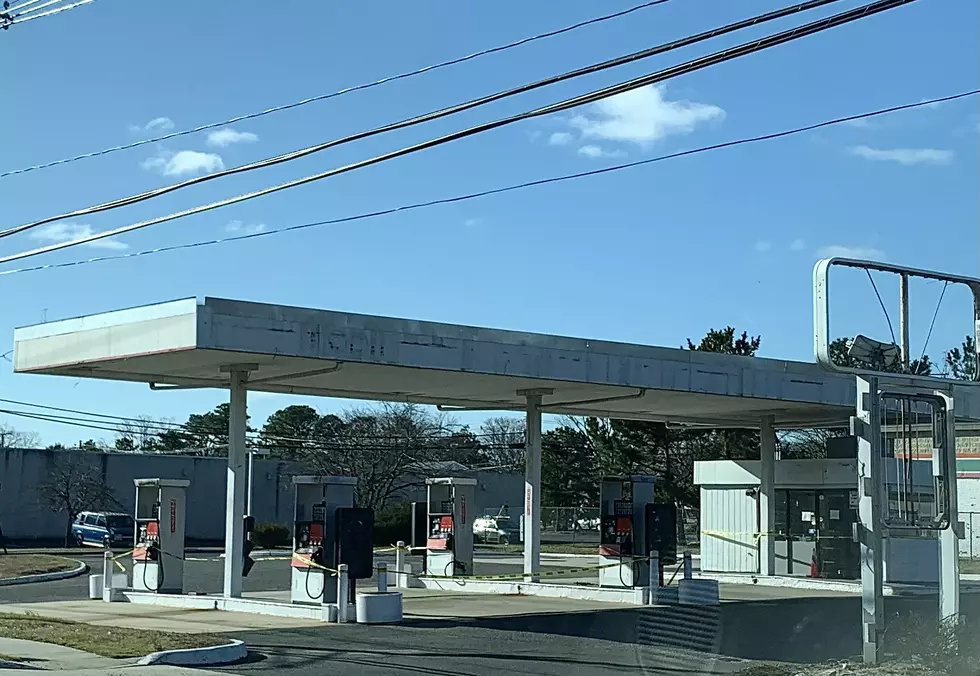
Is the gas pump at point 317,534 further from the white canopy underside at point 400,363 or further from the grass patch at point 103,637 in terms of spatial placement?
the grass patch at point 103,637

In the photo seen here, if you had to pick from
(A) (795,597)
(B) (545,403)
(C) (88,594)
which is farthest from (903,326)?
(C) (88,594)

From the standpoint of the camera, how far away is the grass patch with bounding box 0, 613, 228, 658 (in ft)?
49.8

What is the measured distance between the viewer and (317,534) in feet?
70.0

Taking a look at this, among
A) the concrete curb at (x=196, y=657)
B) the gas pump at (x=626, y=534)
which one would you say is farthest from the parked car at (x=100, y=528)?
the concrete curb at (x=196, y=657)

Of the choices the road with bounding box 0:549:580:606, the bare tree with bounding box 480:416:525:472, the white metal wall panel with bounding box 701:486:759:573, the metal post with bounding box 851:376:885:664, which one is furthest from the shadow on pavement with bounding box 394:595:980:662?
the bare tree with bounding box 480:416:525:472

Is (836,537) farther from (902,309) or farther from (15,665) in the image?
(15,665)

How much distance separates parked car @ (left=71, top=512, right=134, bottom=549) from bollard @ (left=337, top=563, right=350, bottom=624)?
118 ft

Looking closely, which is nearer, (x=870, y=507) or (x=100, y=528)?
(x=870, y=507)

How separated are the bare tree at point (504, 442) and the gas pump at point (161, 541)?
2381 inches

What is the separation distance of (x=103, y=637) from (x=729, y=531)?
20.7 metres

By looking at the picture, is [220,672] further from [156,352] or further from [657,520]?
[657,520]

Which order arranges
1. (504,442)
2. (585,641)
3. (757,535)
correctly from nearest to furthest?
1. (585,641)
2. (757,535)
3. (504,442)

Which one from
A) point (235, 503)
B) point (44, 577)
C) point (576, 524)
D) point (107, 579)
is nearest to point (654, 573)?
point (235, 503)

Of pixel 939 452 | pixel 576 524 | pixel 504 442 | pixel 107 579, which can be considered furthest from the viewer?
pixel 504 442
